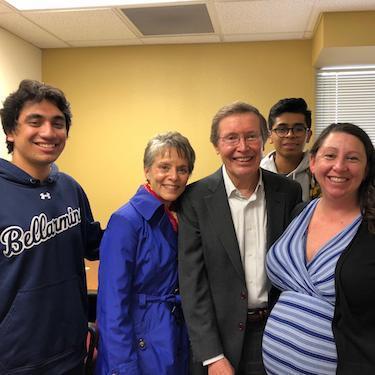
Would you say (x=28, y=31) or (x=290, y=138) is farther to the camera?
(x=28, y=31)

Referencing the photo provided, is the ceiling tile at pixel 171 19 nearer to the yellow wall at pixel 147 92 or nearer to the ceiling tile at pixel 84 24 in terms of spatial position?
the ceiling tile at pixel 84 24

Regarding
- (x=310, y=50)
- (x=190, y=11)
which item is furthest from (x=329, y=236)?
(x=310, y=50)

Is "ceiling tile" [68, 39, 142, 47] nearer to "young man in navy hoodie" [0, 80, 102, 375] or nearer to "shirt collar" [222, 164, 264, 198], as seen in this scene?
"young man in navy hoodie" [0, 80, 102, 375]

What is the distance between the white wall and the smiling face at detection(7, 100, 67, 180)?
214 centimetres

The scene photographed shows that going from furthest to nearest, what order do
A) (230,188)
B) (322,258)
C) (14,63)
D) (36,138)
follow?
(14,63)
(230,188)
(36,138)
(322,258)

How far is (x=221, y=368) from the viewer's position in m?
1.46

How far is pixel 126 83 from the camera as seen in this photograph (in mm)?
3936

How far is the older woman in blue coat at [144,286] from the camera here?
145 centimetres

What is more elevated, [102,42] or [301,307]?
[102,42]

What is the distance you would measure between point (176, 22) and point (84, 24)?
0.76 metres

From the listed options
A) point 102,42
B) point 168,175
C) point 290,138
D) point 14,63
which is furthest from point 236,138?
point 14,63

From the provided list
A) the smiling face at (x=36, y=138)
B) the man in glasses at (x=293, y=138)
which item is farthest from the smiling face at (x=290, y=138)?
the smiling face at (x=36, y=138)

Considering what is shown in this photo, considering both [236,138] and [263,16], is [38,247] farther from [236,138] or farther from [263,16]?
[263,16]

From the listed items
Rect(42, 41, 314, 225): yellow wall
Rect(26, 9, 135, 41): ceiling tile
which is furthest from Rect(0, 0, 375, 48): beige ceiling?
Rect(42, 41, 314, 225): yellow wall
